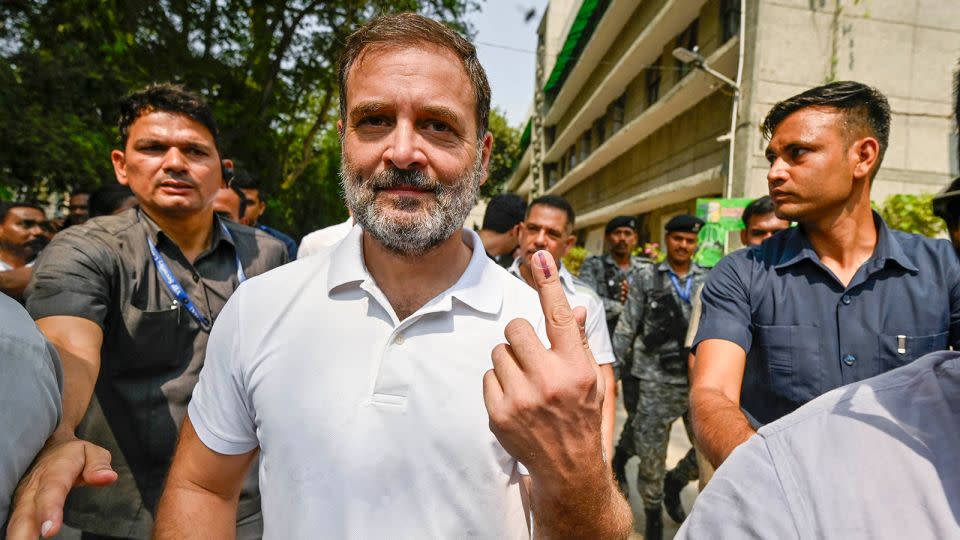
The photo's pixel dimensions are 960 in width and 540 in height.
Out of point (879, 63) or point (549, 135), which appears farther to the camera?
point (549, 135)

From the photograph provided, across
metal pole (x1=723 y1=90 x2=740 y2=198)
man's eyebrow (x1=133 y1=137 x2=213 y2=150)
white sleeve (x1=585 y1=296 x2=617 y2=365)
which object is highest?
metal pole (x1=723 y1=90 x2=740 y2=198)

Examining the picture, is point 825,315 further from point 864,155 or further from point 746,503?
point 746,503

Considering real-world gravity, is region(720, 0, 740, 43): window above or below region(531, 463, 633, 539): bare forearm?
above

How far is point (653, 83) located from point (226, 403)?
67.9ft

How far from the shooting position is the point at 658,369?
4.61 meters

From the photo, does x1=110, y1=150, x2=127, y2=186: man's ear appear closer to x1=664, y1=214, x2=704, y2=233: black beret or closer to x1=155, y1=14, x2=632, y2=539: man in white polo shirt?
x1=155, y1=14, x2=632, y2=539: man in white polo shirt

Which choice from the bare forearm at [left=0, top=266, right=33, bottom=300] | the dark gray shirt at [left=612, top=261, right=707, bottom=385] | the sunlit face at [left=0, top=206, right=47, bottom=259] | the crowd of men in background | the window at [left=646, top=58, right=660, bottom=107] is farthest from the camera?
the window at [left=646, top=58, right=660, bottom=107]

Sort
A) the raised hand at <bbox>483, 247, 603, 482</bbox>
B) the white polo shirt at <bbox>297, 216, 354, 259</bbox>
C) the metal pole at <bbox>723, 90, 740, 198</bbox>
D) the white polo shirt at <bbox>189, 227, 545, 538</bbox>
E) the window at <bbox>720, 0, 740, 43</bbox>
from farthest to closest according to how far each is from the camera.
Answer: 1. the window at <bbox>720, 0, 740, 43</bbox>
2. the metal pole at <bbox>723, 90, 740, 198</bbox>
3. the white polo shirt at <bbox>297, 216, 354, 259</bbox>
4. the white polo shirt at <bbox>189, 227, 545, 538</bbox>
5. the raised hand at <bbox>483, 247, 603, 482</bbox>

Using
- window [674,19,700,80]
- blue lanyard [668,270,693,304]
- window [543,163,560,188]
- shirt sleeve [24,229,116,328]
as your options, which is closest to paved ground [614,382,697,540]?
blue lanyard [668,270,693,304]

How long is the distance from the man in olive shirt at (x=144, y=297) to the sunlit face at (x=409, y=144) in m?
0.97

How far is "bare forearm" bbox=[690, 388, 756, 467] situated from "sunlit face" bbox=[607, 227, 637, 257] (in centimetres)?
435

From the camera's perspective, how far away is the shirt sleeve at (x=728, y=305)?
6.81ft

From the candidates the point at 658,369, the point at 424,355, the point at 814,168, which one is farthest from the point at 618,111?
the point at 424,355

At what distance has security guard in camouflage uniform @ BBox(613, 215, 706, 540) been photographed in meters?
4.32
